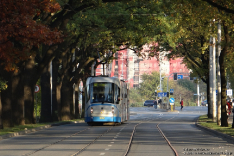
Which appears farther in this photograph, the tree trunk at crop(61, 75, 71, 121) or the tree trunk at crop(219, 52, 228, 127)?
the tree trunk at crop(61, 75, 71, 121)

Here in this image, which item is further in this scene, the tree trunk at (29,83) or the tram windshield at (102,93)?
the tram windshield at (102,93)

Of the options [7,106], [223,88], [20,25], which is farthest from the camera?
[223,88]

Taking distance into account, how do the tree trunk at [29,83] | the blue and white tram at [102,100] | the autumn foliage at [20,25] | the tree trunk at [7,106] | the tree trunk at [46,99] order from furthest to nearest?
1. the tree trunk at [46,99]
2. the blue and white tram at [102,100]
3. the tree trunk at [29,83]
4. the tree trunk at [7,106]
5. the autumn foliage at [20,25]

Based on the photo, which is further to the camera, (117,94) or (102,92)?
(117,94)

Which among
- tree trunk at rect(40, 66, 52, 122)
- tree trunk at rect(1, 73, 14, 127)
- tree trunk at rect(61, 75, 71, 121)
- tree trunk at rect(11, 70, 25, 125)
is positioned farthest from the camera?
tree trunk at rect(61, 75, 71, 121)

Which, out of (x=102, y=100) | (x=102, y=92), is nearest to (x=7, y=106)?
(x=102, y=100)

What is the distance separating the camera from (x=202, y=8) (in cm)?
2412

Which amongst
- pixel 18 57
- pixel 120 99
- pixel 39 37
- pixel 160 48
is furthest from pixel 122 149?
pixel 160 48

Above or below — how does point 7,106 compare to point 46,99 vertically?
below

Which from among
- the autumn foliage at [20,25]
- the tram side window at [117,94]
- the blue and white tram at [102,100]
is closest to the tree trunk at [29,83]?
the blue and white tram at [102,100]

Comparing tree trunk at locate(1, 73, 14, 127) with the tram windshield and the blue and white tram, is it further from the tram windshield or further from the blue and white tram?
the tram windshield

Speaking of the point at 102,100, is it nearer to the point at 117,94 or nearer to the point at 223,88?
the point at 117,94

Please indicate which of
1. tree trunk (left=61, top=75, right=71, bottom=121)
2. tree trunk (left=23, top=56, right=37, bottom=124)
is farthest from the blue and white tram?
tree trunk (left=61, top=75, right=71, bottom=121)

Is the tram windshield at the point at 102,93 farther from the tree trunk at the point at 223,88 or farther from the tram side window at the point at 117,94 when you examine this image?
the tree trunk at the point at 223,88
